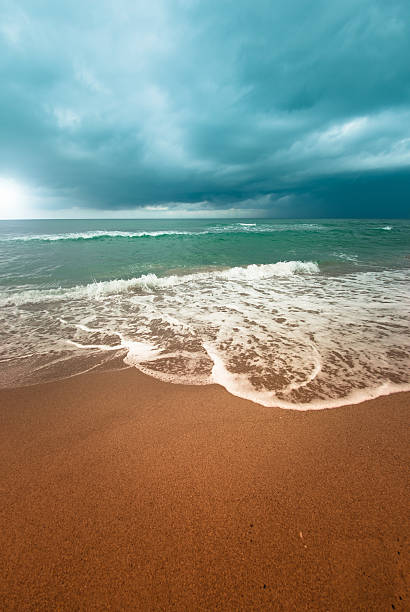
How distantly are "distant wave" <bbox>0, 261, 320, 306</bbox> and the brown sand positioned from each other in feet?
19.6

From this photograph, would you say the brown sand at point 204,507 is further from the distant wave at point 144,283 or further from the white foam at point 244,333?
the distant wave at point 144,283

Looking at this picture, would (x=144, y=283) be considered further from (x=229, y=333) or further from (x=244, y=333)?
(x=244, y=333)

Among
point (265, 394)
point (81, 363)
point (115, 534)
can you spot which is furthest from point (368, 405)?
point (81, 363)

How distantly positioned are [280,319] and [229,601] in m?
4.95

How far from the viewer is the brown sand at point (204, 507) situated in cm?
144

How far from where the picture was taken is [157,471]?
215 centimetres

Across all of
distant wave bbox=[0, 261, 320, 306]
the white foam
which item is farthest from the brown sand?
Result: distant wave bbox=[0, 261, 320, 306]

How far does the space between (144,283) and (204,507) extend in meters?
8.45

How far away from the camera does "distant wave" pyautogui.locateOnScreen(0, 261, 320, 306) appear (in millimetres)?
7961

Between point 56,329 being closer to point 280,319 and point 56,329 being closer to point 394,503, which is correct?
point 280,319

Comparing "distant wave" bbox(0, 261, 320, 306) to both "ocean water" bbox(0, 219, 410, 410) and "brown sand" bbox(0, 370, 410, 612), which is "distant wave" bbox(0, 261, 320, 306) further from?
"brown sand" bbox(0, 370, 410, 612)

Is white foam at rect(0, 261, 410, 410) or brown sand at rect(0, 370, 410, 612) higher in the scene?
brown sand at rect(0, 370, 410, 612)

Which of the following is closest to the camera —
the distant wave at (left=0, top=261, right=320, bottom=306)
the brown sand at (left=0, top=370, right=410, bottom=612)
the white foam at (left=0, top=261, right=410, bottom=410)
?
the brown sand at (left=0, top=370, right=410, bottom=612)

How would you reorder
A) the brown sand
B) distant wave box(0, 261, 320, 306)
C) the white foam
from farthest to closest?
distant wave box(0, 261, 320, 306), the white foam, the brown sand
